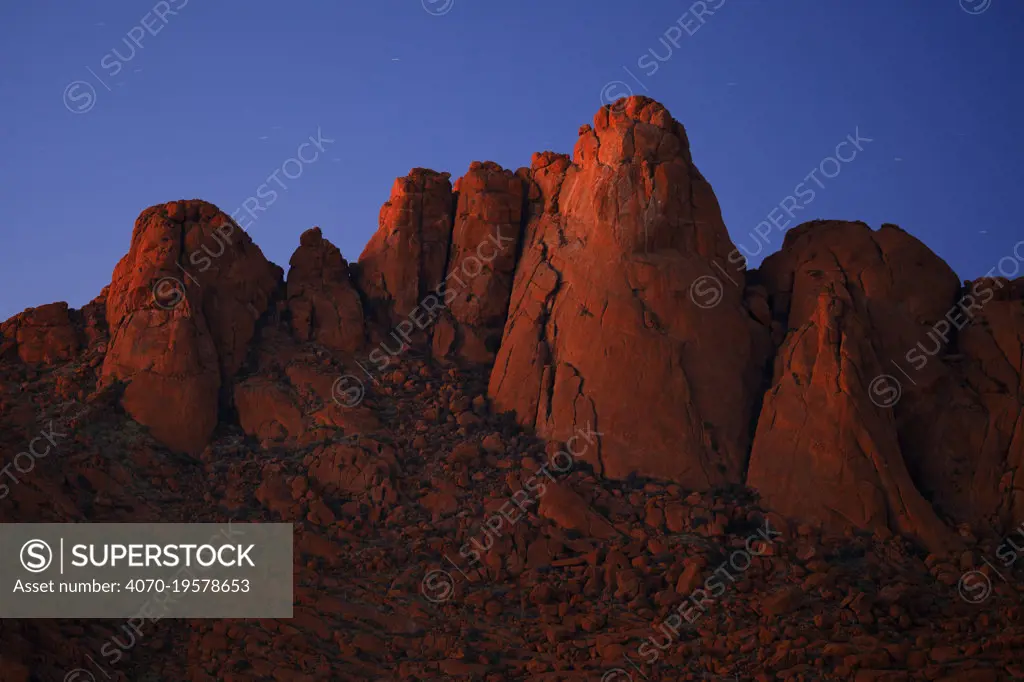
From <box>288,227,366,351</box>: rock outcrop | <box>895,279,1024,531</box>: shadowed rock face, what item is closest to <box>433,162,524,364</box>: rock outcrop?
<box>288,227,366,351</box>: rock outcrop

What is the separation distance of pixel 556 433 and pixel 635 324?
411 cm

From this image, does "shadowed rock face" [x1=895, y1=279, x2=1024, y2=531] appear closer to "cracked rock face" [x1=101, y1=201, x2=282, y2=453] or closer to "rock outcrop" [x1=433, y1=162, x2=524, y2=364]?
"rock outcrop" [x1=433, y1=162, x2=524, y2=364]

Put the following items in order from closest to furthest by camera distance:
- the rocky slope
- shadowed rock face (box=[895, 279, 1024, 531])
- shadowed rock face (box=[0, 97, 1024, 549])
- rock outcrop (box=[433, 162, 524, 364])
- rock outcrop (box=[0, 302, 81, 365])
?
the rocky slope → shadowed rock face (box=[895, 279, 1024, 531]) → shadowed rock face (box=[0, 97, 1024, 549]) → rock outcrop (box=[0, 302, 81, 365]) → rock outcrop (box=[433, 162, 524, 364])

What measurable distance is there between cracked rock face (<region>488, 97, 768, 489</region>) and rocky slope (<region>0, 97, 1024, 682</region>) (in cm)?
9

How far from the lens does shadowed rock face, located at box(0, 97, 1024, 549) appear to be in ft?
113

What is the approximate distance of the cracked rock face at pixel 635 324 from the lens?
35.7 metres

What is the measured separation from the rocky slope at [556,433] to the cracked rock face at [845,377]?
89mm

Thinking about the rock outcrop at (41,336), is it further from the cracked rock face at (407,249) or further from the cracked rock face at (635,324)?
the cracked rock face at (635,324)

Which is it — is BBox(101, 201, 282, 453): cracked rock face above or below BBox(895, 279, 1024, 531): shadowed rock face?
above

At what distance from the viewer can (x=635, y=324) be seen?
3672 cm

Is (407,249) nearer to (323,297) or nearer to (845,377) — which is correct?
(323,297)

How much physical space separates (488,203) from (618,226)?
5.61 meters

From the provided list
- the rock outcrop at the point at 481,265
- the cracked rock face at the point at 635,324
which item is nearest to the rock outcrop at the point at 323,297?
the rock outcrop at the point at 481,265

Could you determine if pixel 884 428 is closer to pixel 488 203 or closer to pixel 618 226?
pixel 618 226
